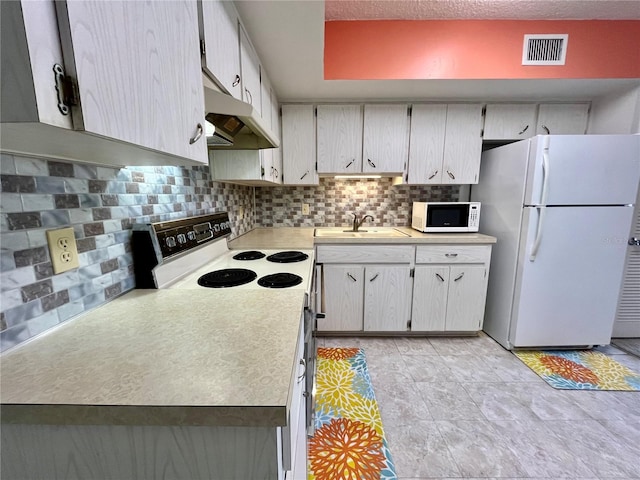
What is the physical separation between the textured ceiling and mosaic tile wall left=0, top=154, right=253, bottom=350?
1.65 m

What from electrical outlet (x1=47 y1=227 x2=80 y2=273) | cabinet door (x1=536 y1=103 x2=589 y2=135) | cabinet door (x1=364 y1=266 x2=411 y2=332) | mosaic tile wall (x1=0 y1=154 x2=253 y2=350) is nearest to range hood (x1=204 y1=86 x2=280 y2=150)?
mosaic tile wall (x1=0 y1=154 x2=253 y2=350)

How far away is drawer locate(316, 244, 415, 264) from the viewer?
220cm

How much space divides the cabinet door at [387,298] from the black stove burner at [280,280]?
1217mm

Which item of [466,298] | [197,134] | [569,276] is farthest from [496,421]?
Result: [197,134]

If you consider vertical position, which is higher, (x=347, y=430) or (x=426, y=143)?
(x=426, y=143)

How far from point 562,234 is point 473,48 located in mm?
1504

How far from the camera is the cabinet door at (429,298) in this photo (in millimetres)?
2238

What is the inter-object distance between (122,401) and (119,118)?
1.67ft

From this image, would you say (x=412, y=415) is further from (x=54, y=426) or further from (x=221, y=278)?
(x=54, y=426)

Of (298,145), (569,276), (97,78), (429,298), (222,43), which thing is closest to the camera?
(97,78)

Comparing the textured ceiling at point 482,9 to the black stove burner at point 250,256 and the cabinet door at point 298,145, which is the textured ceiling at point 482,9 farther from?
the black stove burner at point 250,256

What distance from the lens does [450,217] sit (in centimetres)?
233

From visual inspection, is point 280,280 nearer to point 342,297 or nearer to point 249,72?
point 249,72

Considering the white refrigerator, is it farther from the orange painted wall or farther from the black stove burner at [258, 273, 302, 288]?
the black stove burner at [258, 273, 302, 288]
